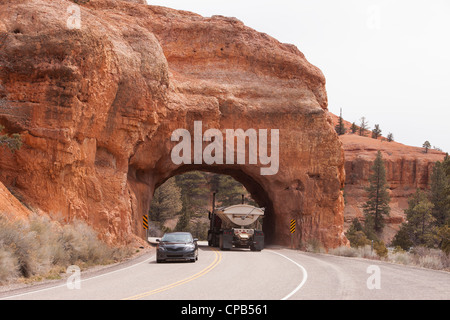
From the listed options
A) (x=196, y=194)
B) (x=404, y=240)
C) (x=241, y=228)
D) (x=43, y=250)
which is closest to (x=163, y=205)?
(x=196, y=194)

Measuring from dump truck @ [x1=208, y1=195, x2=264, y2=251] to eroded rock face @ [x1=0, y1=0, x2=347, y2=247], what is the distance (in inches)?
242

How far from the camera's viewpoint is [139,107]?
2800 cm

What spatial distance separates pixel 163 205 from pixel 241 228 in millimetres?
32393

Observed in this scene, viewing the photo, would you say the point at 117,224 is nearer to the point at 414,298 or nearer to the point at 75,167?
the point at 75,167

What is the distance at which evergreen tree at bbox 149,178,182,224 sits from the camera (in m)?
61.3

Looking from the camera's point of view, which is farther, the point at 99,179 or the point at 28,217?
the point at 99,179

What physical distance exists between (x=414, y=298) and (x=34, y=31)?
20114mm

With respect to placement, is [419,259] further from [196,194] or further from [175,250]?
[196,194]

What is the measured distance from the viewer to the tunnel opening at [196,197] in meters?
42.8

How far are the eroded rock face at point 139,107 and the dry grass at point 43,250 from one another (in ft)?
14.0

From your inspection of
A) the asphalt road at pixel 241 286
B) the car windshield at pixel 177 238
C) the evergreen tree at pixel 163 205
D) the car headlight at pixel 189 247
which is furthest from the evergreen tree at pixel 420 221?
the asphalt road at pixel 241 286

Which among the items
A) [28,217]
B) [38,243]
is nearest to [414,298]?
[38,243]

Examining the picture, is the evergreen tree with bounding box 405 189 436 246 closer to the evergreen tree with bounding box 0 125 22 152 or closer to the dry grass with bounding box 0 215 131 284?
the dry grass with bounding box 0 215 131 284

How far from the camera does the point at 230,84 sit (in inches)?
1415
